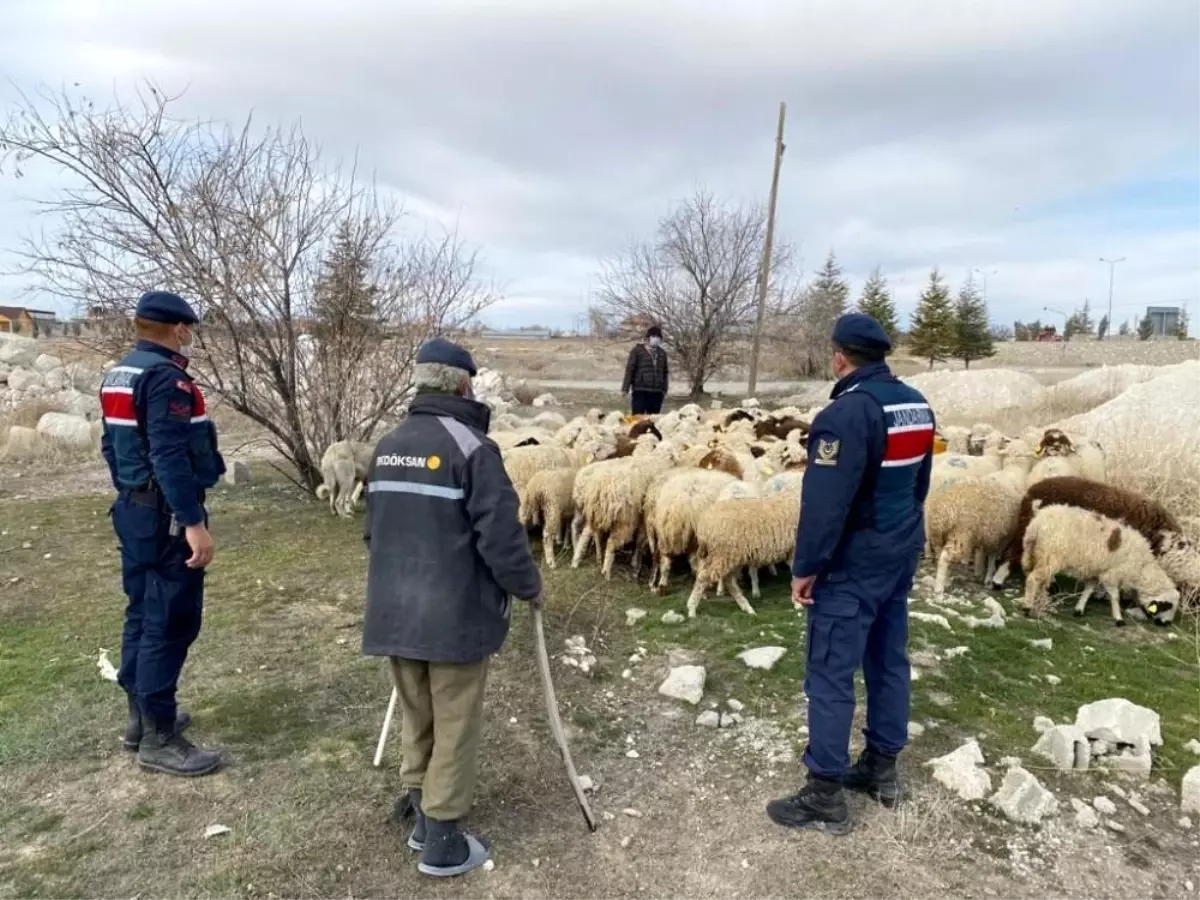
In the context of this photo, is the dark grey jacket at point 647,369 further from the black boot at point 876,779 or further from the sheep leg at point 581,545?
the black boot at point 876,779

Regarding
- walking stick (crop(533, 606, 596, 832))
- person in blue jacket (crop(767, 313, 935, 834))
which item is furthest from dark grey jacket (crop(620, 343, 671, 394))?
walking stick (crop(533, 606, 596, 832))

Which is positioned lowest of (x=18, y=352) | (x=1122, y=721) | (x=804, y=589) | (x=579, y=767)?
(x=579, y=767)

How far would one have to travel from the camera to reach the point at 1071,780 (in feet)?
12.0

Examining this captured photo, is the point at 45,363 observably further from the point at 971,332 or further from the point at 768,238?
the point at 971,332

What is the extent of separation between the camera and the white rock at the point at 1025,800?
10.9 ft

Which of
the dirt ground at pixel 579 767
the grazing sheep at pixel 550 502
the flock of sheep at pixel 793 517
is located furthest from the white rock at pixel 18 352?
the grazing sheep at pixel 550 502

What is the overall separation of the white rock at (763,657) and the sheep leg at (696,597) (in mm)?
877

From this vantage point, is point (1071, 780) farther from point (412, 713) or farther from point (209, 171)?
point (209, 171)

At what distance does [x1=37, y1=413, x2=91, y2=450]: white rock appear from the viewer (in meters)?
13.3

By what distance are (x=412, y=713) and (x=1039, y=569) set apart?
5.20m

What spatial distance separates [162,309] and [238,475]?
8332 mm

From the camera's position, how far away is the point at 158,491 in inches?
136

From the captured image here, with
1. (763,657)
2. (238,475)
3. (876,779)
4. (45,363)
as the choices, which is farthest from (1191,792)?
(45,363)

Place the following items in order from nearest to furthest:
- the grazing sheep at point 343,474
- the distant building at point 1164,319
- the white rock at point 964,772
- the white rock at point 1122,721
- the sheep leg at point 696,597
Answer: the white rock at point 964,772
the white rock at point 1122,721
the sheep leg at point 696,597
the grazing sheep at point 343,474
the distant building at point 1164,319
